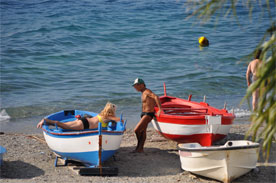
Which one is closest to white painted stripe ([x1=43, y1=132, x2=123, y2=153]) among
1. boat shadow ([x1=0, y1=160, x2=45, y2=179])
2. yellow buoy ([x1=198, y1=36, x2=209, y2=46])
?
boat shadow ([x1=0, y1=160, x2=45, y2=179])

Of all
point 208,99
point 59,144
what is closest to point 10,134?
point 59,144

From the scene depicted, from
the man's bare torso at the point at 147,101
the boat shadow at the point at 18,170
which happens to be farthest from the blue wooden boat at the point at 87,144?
the man's bare torso at the point at 147,101

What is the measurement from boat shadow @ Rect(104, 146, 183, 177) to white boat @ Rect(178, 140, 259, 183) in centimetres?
78

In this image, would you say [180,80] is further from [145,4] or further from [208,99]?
[145,4]

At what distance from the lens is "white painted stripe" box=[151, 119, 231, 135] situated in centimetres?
871

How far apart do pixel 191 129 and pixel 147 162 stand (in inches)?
A: 48.0

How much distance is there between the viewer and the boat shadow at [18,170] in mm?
7770

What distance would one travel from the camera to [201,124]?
873 centimetres

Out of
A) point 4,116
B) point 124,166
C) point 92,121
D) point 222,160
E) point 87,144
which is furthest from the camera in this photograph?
point 4,116

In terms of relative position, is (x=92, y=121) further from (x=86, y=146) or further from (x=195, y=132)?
(x=195, y=132)

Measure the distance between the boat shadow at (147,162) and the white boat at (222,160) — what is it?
777mm

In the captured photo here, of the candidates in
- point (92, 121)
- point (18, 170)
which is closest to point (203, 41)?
point (92, 121)

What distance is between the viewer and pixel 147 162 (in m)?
8.76

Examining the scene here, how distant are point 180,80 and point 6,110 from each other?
26.6ft
